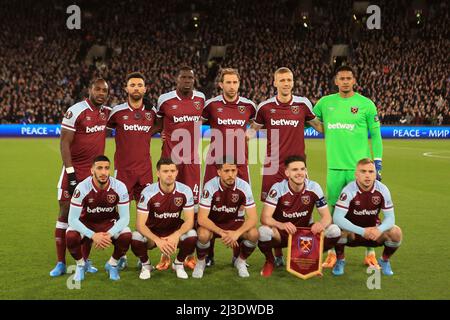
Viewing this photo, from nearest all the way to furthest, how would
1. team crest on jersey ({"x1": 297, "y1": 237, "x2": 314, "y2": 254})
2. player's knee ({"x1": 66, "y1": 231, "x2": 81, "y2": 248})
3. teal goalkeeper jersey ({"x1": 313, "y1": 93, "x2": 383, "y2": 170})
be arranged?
player's knee ({"x1": 66, "y1": 231, "x2": 81, "y2": 248}), team crest on jersey ({"x1": 297, "y1": 237, "x2": 314, "y2": 254}), teal goalkeeper jersey ({"x1": 313, "y1": 93, "x2": 383, "y2": 170})

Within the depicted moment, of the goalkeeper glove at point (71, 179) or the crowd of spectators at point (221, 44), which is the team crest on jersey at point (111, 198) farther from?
A: the crowd of spectators at point (221, 44)

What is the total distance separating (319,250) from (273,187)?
0.81 meters

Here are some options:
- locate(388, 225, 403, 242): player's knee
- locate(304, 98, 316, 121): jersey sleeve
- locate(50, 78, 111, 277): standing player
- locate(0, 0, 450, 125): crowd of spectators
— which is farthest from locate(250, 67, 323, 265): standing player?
locate(0, 0, 450, 125): crowd of spectators

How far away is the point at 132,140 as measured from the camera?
6449mm

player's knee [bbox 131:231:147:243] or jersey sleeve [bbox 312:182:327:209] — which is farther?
jersey sleeve [bbox 312:182:327:209]

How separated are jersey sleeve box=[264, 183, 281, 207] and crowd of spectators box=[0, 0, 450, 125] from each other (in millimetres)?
25262

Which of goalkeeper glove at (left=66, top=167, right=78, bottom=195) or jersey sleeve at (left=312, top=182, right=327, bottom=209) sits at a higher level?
goalkeeper glove at (left=66, top=167, right=78, bottom=195)

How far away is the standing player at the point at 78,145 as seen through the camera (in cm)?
591

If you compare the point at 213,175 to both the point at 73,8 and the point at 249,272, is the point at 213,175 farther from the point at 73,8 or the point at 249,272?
the point at 73,8

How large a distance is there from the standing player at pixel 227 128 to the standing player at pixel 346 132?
96cm

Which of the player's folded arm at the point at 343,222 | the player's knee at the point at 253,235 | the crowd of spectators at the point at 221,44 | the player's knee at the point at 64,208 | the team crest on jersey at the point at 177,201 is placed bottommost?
the player's knee at the point at 253,235

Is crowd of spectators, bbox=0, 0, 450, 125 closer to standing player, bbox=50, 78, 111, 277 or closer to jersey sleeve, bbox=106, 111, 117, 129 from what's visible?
jersey sleeve, bbox=106, 111, 117, 129

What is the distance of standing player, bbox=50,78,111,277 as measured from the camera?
19.4 ft

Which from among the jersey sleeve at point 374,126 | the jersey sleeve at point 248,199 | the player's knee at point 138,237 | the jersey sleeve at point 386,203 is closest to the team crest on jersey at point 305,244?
the jersey sleeve at point 248,199
